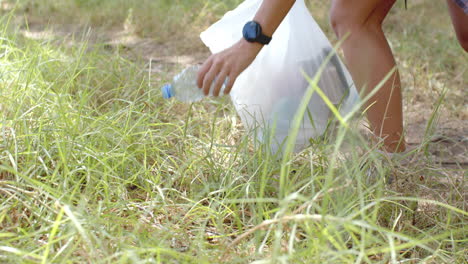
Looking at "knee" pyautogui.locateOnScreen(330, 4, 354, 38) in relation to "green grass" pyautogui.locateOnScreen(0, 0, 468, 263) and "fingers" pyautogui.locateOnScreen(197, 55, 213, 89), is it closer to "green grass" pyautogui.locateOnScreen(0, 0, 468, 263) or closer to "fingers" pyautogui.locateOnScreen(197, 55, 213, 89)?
"green grass" pyautogui.locateOnScreen(0, 0, 468, 263)

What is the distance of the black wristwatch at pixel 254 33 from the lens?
54.8 inches

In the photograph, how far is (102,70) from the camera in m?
2.16

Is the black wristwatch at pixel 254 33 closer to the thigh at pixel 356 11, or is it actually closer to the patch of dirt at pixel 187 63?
the thigh at pixel 356 11

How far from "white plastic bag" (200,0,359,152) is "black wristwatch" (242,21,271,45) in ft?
1.44

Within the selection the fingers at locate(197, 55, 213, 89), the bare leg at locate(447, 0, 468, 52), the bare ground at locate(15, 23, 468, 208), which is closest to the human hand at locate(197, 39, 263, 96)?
the fingers at locate(197, 55, 213, 89)

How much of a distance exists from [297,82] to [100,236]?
1003mm

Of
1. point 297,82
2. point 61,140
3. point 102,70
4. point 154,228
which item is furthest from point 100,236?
point 102,70

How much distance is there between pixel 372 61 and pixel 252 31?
434 mm

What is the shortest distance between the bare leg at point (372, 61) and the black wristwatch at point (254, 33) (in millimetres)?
332

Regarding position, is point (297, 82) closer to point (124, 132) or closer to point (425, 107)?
point (124, 132)

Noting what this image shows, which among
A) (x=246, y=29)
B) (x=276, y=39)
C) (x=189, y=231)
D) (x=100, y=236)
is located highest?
(x=246, y=29)

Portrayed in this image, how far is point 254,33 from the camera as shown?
1391mm

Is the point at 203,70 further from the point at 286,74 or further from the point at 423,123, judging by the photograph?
the point at 423,123

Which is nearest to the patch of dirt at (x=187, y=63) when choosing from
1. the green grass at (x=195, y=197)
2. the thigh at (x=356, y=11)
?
the green grass at (x=195, y=197)
